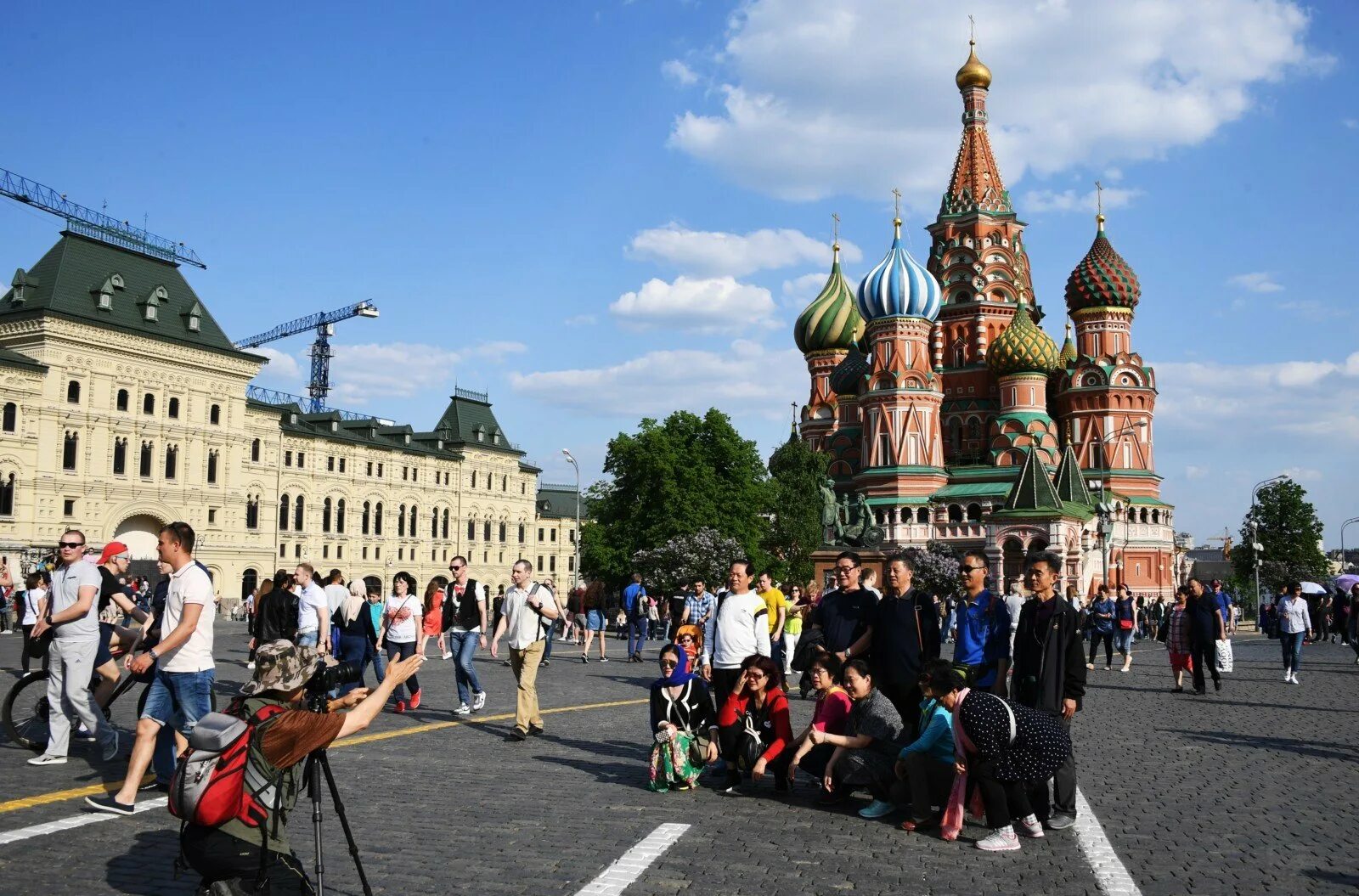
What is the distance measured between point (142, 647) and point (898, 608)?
7098 millimetres

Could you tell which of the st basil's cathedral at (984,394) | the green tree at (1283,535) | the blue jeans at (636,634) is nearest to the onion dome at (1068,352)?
the st basil's cathedral at (984,394)

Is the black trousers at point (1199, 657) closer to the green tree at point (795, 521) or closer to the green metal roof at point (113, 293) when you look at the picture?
the green tree at point (795, 521)

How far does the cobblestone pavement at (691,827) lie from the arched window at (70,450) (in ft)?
165

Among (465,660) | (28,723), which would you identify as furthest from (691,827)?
(465,660)

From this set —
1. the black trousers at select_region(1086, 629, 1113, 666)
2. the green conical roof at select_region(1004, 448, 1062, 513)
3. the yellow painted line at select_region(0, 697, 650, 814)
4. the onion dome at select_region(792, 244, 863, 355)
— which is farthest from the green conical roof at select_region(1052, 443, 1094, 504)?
the yellow painted line at select_region(0, 697, 650, 814)

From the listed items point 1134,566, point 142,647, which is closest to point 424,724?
point 142,647

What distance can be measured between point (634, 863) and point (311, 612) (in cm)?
857

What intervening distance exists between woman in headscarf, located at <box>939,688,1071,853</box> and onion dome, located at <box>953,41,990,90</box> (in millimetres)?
82424

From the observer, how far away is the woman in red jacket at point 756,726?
29.9 feet

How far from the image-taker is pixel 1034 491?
58500mm

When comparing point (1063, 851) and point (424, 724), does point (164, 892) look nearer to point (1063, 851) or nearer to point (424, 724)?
point (1063, 851)

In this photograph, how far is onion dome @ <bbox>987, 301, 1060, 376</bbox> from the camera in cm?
7212

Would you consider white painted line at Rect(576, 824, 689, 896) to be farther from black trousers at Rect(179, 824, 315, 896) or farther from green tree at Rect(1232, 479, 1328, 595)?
green tree at Rect(1232, 479, 1328, 595)

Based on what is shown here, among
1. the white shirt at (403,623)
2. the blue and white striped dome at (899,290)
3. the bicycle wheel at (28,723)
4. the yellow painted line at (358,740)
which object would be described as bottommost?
the yellow painted line at (358,740)
